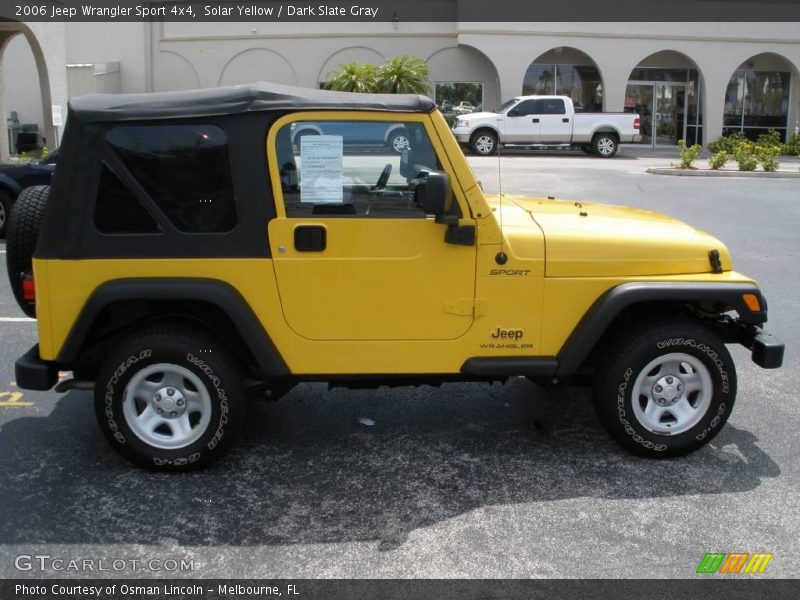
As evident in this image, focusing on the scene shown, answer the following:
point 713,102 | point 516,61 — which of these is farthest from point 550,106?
point 713,102

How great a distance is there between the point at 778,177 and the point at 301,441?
1906 cm

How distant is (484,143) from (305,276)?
2280cm

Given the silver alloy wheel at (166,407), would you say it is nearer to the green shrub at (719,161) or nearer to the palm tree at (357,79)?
the green shrub at (719,161)

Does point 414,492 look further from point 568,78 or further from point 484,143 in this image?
point 568,78

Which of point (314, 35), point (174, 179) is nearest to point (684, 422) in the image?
point (174, 179)

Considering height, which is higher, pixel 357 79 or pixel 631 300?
pixel 357 79

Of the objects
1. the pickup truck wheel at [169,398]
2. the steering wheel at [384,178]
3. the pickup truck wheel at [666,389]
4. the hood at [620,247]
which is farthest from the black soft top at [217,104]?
the pickup truck wheel at [666,389]

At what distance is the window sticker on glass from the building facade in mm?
26911

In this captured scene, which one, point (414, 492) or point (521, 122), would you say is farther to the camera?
point (521, 122)

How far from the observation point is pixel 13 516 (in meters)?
4.00

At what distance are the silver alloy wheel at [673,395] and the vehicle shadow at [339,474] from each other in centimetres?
23

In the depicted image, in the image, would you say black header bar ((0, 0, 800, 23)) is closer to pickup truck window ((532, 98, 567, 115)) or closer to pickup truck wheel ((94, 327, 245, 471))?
pickup truck window ((532, 98, 567, 115))

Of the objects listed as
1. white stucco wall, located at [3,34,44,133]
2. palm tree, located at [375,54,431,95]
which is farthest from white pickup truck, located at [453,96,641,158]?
white stucco wall, located at [3,34,44,133]

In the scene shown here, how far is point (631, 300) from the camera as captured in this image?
173 inches
